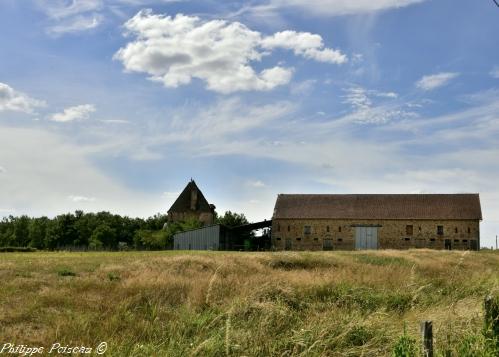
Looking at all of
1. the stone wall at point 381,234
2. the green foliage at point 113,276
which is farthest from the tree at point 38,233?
the green foliage at point 113,276

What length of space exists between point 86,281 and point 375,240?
5174 centimetres

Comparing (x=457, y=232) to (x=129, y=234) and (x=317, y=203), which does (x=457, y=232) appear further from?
(x=129, y=234)

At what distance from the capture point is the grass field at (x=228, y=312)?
26.1 feet

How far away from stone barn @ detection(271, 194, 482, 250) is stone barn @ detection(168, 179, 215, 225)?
14.9 m

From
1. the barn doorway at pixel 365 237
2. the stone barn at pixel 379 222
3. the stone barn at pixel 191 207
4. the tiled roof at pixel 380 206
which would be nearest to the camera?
the stone barn at pixel 379 222

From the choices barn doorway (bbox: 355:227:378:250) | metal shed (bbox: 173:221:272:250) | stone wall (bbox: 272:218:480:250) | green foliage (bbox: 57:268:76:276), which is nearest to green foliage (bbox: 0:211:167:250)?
metal shed (bbox: 173:221:272:250)

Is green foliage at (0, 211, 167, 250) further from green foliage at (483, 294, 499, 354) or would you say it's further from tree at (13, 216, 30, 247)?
green foliage at (483, 294, 499, 354)

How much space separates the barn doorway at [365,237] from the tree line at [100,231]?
1658cm

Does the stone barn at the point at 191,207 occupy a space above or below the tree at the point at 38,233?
above

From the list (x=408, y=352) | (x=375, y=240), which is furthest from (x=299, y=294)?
(x=375, y=240)

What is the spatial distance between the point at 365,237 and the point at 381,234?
1775 mm

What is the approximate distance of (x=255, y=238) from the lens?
65.3 m

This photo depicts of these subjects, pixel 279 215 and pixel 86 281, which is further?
pixel 279 215

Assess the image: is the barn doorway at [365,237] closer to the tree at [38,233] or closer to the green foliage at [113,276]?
the green foliage at [113,276]
